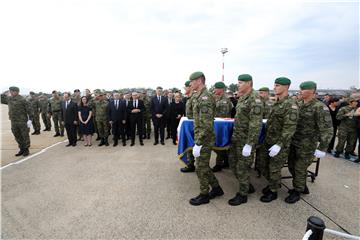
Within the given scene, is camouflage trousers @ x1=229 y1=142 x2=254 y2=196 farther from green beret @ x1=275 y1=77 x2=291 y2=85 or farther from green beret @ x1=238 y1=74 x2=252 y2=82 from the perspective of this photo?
green beret @ x1=275 y1=77 x2=291 y2=85

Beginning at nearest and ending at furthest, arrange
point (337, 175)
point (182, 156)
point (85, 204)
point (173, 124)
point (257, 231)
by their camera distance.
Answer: point (257, 231) < point (85, 204) < point (182, 156) < point (337, 175) < point (173, 124)

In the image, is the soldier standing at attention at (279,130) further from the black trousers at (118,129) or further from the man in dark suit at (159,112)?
the black trousers at (118,129)

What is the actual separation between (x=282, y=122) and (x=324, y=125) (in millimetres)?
621

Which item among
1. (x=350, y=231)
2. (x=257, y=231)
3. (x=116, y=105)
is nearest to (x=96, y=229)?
(x=257, y=231)

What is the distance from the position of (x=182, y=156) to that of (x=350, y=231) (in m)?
2.71

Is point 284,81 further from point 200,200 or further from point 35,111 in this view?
point 35,111

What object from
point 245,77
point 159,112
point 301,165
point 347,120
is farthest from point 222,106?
point 347,120

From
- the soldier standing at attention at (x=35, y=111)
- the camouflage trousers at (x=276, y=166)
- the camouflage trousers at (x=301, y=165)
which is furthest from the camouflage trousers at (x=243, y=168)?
the soldier standing at attention at (x=35, y=111)

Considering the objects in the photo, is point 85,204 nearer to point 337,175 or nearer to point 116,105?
point 116,105

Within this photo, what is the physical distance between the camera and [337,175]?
421 cm

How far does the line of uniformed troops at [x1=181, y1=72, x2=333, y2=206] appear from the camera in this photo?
2832 millimetres

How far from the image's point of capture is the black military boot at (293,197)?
3100 millimetres

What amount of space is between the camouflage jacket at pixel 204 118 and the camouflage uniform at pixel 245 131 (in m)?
0.49

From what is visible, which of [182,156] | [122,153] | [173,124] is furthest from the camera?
[173,124]
